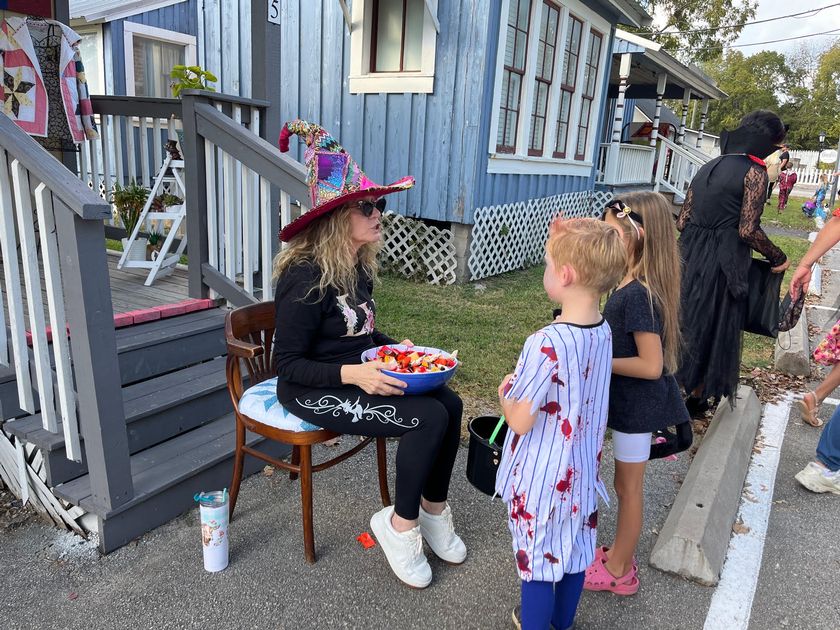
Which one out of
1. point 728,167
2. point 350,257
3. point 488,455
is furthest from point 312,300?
point 728,167

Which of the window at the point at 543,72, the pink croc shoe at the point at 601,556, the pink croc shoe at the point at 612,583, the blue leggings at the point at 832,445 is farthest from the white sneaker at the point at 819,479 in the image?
the window at the point at 543,72

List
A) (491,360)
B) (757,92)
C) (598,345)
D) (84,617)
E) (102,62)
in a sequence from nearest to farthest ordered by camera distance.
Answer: (598,345), (84,617), (491,360), (102,62), (757,92)

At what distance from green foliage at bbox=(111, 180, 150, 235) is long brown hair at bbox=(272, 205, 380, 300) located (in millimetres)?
3133

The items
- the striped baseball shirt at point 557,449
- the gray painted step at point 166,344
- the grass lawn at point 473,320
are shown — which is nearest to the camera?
the striped baseball shirt at point 557,449

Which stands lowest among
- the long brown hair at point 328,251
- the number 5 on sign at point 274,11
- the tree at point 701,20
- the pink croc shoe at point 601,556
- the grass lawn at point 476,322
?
the grass lawn at point 476,322

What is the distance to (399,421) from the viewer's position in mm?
2357

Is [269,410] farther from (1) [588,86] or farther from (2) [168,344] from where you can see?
(1) [588,86]

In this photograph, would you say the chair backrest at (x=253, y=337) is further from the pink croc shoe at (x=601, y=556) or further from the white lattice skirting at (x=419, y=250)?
the white lattice skirting at (x=419, y=250)

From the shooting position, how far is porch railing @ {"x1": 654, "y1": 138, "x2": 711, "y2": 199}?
46.5 feet

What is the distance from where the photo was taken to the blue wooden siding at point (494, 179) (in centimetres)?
728

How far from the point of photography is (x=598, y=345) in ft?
6.12

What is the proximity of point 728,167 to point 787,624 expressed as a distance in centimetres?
247

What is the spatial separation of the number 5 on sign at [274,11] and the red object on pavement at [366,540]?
3103mm

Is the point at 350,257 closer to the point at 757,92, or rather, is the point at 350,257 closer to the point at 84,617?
the point at 84,617
